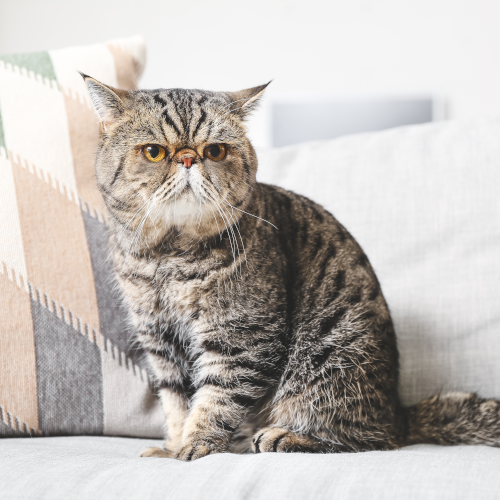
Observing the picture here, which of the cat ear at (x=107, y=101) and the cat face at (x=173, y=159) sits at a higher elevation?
the cat ear at (x=107, y=101)

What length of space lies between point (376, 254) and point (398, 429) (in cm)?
39

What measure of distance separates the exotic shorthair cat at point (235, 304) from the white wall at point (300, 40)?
187 centimetres

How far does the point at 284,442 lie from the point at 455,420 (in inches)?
13.3

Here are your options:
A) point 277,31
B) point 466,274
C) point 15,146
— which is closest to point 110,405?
point 15,146

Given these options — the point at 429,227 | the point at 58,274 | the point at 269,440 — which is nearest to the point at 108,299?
the point at 58,274

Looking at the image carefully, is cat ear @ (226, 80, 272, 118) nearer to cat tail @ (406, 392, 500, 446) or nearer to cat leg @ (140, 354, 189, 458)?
cat leg @ (140, 354, 189, 458)

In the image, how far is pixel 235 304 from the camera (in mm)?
958

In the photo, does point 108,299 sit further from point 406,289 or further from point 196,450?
point 406,289

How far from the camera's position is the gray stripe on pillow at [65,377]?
104 centimetres

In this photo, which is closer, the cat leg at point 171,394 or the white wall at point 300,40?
the cat leg at point 171,394

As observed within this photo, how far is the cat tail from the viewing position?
1008mm

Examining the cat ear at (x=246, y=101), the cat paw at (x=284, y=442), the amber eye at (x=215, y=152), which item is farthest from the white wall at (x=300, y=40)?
the cat paw at (x=284, y=442)

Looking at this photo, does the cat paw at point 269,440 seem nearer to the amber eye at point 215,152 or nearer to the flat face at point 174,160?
the flat face at point 174,160

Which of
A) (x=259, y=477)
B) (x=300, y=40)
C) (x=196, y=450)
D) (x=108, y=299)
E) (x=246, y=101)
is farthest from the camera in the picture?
(x=300, y=40)
